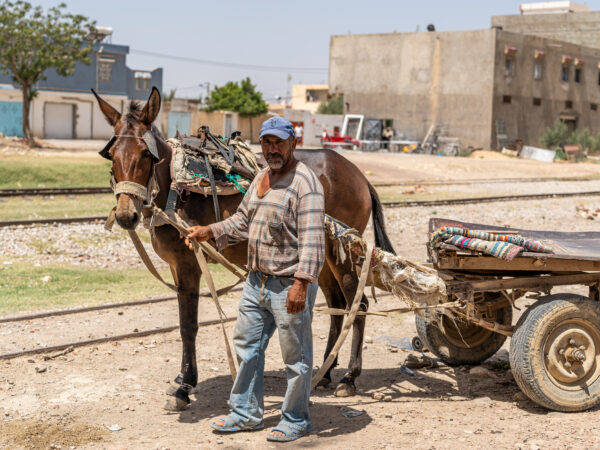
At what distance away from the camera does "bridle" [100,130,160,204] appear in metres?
5.42

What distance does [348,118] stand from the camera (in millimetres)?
58688

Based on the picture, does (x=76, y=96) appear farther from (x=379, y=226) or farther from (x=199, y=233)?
(x=199, y=233)

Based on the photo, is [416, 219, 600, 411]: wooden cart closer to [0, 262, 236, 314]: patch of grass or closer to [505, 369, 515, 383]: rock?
[505, 369, 515, 383]: rock

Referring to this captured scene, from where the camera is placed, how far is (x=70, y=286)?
10.5 metres

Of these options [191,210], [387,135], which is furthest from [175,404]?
[387,135]

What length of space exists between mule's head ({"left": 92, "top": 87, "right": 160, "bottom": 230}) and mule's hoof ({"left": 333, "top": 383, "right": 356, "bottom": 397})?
2424 mm

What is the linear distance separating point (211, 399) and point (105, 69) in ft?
185

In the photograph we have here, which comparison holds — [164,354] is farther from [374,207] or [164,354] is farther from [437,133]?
[437,133]

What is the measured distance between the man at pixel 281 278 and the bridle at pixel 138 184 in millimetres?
523

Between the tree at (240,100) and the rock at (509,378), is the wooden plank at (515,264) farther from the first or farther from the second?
the tree at (240,100)

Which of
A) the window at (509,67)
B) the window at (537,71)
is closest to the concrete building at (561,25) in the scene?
the window at (537,71)

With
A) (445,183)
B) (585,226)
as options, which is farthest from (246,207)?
(445,183)

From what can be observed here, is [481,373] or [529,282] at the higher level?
[529,282]

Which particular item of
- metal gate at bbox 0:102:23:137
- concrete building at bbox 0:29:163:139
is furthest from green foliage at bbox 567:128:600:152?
metal gate at bbox 0:102:23:137
